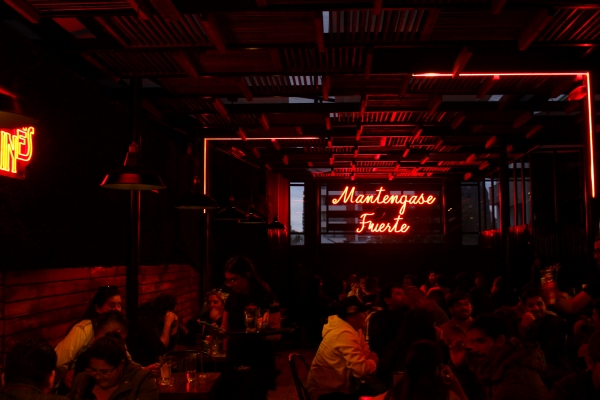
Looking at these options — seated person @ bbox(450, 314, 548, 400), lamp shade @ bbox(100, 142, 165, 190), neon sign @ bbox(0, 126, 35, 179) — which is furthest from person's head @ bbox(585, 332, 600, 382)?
neon sign @ bbox(0, 126, 35, 179)

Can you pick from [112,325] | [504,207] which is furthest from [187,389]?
[504,207]

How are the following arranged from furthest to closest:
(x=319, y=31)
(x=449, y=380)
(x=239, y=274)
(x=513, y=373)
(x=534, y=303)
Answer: (x=534, y=303), (x=239, y=274), (x=319, y=31), (x=513, y=373), (x=449, y=380)

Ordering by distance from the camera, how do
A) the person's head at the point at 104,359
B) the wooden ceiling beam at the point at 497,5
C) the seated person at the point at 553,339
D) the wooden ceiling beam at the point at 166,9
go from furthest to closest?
the seated person at the point at 553,339 < the wooden ceiling beam at the point at 497,5 < the wooden ceiling beam at the point at 166,9 < the person's head at the point at 104,359

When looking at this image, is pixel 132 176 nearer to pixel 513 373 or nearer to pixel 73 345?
pixel 73 345

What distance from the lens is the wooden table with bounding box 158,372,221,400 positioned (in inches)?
193

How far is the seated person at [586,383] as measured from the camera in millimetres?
3188

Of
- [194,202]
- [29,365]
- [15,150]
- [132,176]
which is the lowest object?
[29,365]

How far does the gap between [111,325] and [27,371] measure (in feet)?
5.79

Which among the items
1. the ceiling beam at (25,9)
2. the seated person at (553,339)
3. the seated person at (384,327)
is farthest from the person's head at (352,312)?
the ceiling beam at (25,9)

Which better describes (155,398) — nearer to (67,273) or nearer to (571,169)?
(67,273)

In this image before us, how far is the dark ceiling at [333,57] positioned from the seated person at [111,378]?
2.33 meters

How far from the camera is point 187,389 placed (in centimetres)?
502

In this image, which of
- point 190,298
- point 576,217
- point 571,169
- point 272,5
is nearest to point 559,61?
point 272,5

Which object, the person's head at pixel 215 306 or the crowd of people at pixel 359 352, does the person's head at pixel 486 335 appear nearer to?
the crowd of people at pixel 359 352
